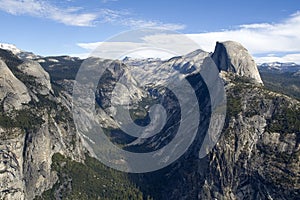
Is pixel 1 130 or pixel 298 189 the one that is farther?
pixel 1 130

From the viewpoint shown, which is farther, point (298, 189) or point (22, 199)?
point (22, 199)

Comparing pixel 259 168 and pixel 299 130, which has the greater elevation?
pixel 299 130

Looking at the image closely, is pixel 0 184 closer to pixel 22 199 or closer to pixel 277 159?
pixel 22 199

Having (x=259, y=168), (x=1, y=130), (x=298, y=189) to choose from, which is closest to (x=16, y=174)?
(x=1, y=130)

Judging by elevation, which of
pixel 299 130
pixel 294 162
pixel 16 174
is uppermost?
pixel 299 130

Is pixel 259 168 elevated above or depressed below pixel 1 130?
below

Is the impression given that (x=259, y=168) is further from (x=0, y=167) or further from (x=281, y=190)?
(x=0, y=167)

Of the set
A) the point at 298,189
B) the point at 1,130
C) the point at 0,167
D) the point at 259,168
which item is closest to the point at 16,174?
the point at 0,167

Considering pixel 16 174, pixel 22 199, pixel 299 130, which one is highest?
pixel 299 130
